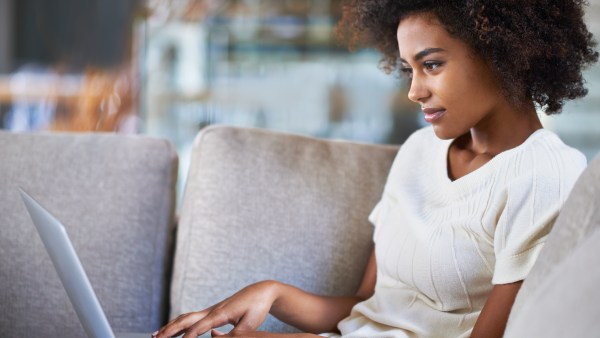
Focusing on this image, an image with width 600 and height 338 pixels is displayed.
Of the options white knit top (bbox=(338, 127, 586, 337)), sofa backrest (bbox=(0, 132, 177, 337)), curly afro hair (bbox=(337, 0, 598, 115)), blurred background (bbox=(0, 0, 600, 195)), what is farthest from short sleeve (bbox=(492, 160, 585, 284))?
blurred background (bbox=(0, 0, 600, 195))

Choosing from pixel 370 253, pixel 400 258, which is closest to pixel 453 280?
pixel 400 258

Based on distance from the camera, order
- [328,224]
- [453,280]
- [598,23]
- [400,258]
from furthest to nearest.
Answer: [598,23], [328,224], [400,258], [453,280]

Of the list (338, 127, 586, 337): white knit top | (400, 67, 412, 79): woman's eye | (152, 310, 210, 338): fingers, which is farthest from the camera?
(400, 67, 412, 79): woman's eye

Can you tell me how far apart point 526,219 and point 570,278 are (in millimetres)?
379

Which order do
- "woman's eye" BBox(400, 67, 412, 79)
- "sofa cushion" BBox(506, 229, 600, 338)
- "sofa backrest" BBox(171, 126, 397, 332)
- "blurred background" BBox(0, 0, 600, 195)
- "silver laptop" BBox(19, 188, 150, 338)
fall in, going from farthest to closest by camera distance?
"blurred background" BBox(0, 0, 600, 195) → "sofa backrest" BBox(171, 126, 397, 332) → "woman's eye" BBox(400, 67, 412, 79) → "silver laptop" BBox(19, 188, 150, 338) → "sofa cushion" BBox(506, 229, 600, 338)

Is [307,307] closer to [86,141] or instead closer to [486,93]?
[486,93]

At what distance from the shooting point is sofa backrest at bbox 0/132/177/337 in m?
1.64

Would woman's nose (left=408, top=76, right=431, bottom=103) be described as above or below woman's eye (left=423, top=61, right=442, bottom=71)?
below

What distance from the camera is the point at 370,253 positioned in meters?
1.68

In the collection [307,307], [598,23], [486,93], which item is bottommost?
[307,307]

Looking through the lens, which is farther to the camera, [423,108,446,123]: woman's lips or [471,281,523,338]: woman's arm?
[423,108,446,123]: woman's lips

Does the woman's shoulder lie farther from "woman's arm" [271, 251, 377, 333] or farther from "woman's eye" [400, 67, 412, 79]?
"woman's arm" [271, 251, 377, 333]

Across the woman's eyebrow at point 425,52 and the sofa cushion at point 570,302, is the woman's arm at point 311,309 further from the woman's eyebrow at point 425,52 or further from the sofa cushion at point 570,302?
the sofa cushion at point 570,302

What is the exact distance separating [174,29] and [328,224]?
2.70m
